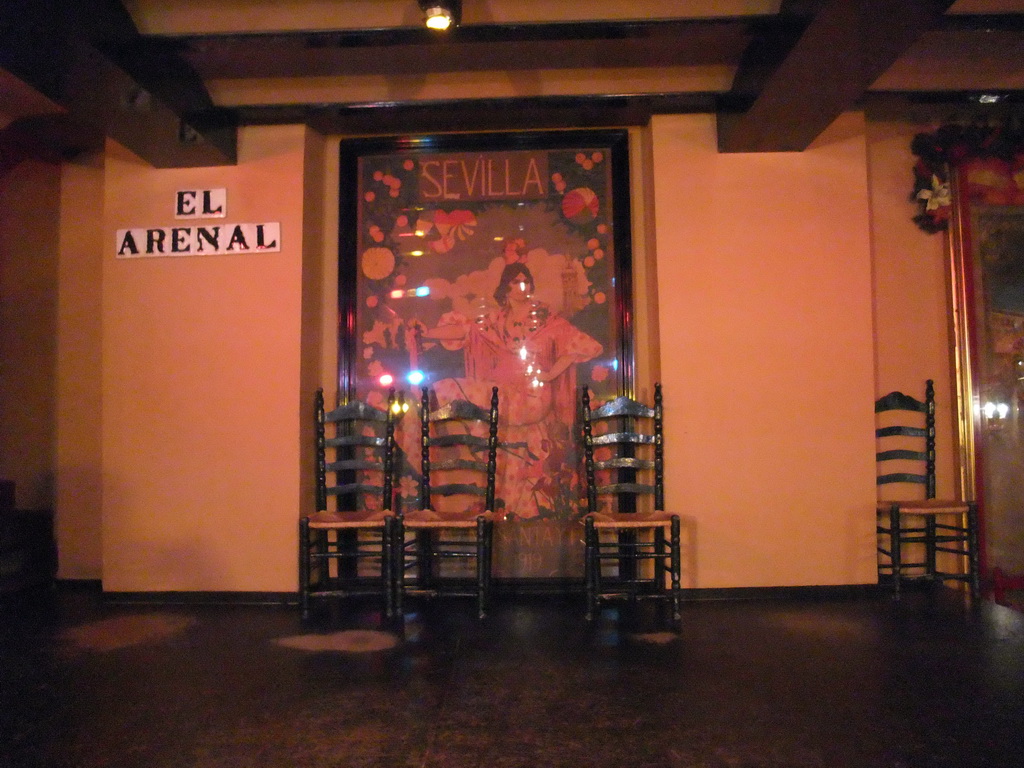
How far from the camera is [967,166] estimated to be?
3879mm

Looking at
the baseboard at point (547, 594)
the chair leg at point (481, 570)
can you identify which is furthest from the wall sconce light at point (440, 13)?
the baseboard at point (547, 594)

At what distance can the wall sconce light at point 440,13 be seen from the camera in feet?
8.70

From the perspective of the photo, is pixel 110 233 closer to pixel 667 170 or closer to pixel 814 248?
pixel 667 170

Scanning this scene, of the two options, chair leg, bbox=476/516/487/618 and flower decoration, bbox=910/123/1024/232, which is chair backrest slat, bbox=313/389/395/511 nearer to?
chair leg, bbox=476/516/487/618

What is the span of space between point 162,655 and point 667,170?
3375 mm

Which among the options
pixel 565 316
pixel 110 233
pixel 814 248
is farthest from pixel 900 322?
pixel 110 233

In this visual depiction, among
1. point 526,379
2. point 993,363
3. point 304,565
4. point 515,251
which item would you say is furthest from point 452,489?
point 993,363

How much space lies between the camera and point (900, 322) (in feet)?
12.6

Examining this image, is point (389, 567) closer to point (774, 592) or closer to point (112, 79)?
point (774, 592)

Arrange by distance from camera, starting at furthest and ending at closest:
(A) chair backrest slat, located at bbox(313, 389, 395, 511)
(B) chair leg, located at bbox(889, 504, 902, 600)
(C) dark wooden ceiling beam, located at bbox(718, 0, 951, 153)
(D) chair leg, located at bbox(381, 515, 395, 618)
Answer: (A) chair backrest slat, located at bbox(313, 389, 395, 511)
(B) chair leg, located at bbox(889, 504, 902, 600)
(D) chair leg, located at bbox(381, 515, 395, 618)
(C) dark wooden ceiling beam, located at bbox(718, 0, 951, 153)

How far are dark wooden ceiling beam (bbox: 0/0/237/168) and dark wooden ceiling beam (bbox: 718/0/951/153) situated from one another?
2.74 meters

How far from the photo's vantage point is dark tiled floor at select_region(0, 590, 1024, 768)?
6.20ft

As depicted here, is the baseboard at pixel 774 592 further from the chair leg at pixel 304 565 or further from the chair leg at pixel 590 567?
the chair leg at pixel 304 565

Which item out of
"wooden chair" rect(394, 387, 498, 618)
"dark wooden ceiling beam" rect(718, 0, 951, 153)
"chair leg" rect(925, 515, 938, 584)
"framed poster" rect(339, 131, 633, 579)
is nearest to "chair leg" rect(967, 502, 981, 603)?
"chair leg" rect(925, 515, 938, 584)
